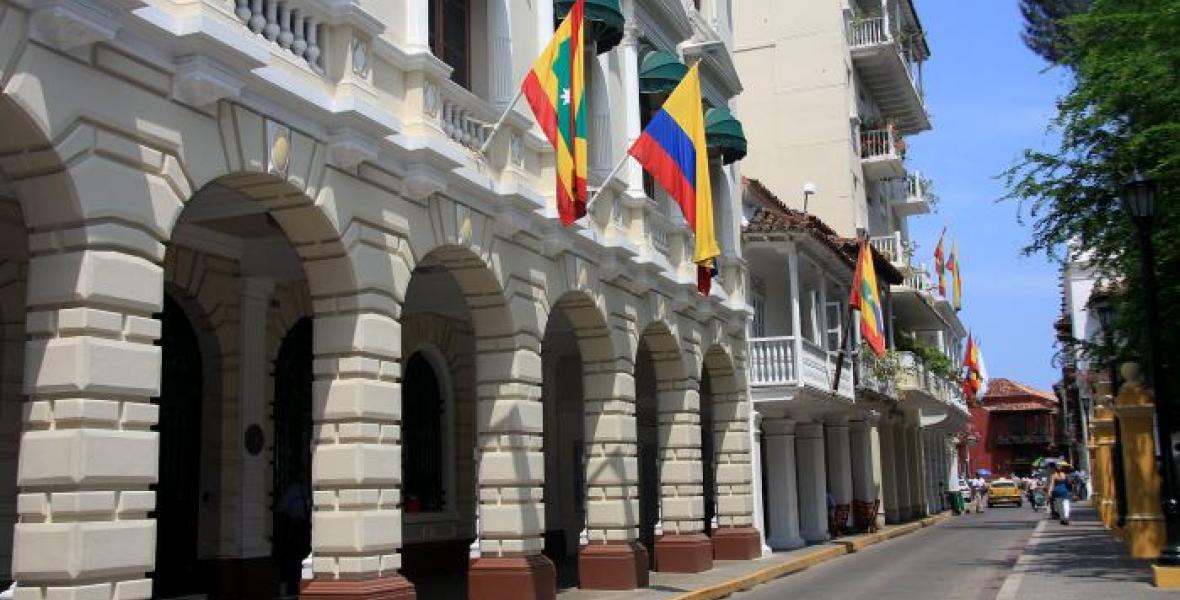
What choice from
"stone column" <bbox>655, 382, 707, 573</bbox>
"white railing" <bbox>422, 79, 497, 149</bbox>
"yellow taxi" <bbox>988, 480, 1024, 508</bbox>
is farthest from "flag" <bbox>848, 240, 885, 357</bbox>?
"yellow taxi" <bbox>988, 480, 1024, 508</bbox>

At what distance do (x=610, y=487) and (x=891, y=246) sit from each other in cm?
2713

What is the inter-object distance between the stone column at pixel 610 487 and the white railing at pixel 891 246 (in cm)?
2533

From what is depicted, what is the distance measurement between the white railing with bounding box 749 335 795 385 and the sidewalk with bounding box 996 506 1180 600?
5.97 meters

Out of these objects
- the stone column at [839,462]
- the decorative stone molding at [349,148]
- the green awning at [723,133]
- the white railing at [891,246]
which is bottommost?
the stone column at [839,462]

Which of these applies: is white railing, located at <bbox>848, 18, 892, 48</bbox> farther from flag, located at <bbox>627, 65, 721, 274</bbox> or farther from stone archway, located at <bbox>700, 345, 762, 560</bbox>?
flag, located at <bbox>627, 65, 721, 274</bbox>

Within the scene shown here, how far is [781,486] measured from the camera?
1100 inches

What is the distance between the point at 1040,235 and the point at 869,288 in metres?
7.24

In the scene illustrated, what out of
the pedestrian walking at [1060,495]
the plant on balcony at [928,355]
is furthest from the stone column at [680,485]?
the plant on balcony at [928,355]

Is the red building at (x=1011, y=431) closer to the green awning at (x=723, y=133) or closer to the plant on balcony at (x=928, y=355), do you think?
the plant on balcony at (x=928, y=355)

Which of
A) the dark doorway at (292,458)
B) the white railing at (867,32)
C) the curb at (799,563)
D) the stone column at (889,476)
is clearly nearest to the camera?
the dark doorway at (292,458)

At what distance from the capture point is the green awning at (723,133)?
22812 millimetres

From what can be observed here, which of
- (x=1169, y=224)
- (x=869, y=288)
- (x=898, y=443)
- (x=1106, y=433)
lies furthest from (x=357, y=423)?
(x=898, y=443)

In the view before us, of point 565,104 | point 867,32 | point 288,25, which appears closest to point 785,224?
point 565,104

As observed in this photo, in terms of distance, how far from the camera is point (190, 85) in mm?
9695
